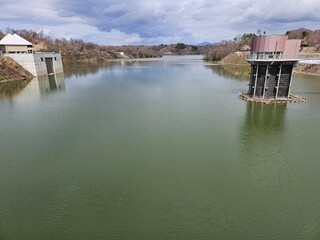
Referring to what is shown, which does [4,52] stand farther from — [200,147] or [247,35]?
[247,35]

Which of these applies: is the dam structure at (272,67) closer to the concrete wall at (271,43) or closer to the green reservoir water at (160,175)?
the concrete wall at (271,43)

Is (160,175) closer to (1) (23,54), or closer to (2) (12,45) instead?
(1) (23,54)

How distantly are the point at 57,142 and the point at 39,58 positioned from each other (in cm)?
3596

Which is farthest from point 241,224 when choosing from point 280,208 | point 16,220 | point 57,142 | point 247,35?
point 247,35

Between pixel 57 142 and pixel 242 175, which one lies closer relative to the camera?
pixel 242 175

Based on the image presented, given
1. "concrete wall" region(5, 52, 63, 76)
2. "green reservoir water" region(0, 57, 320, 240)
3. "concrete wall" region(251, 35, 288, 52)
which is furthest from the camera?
"concrete wall" region(5, 52, 63, 76)

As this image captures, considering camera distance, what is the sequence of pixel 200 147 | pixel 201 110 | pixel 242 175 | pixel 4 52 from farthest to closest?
pixel 4 52 < pixel 201 110 < pixel 200 147 < pixel 242 175

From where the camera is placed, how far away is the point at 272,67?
2225cm

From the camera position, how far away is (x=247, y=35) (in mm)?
98875

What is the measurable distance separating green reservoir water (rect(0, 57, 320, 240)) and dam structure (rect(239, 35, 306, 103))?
3.98 meters

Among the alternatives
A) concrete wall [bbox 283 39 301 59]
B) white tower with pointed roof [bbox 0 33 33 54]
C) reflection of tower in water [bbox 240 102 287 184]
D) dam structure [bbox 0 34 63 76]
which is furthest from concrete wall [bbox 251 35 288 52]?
white tower with pointed roof [bbox 0 33 33 54]

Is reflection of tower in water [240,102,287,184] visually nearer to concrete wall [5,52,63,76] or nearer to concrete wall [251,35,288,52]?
concrete wall [251,35,288,52]

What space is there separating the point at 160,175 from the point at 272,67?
1727 centimetres

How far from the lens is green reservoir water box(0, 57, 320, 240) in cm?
733
